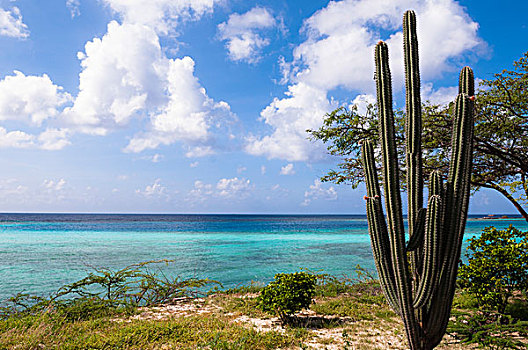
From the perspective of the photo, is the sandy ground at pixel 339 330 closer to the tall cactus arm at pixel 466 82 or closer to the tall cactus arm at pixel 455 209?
the tall cactus arm at pixel 455 209

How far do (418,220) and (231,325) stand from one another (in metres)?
3.96

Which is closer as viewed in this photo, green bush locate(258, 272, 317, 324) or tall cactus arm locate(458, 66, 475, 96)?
tall cactus arm locate(458, 66, 475, 96)

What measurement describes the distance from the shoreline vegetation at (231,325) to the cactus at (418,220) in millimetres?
1530

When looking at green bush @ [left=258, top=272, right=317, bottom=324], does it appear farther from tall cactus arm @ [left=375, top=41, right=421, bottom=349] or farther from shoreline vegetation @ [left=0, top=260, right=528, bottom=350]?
tall cactus arm @ [left=375, top=41, right=421, bottom=349]

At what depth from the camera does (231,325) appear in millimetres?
6168

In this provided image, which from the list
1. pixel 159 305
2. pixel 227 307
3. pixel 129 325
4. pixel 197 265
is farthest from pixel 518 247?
pixel 197 265

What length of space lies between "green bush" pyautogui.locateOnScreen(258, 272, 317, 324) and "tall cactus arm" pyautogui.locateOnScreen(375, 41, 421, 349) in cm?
252

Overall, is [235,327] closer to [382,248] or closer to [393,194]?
[382,248]

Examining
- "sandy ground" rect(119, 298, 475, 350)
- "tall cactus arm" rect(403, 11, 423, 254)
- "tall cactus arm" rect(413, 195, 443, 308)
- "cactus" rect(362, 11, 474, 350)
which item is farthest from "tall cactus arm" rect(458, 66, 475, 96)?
"sandy ground" rect(119, 298, 475, 350)

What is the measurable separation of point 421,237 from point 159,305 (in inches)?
264

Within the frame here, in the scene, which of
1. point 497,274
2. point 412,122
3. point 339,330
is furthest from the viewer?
point 339,330

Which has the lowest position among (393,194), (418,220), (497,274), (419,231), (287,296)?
(287,296)

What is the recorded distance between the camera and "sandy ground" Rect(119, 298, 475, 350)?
17.1ft

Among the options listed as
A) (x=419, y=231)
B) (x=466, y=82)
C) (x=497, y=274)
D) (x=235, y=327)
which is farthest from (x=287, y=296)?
(x=466, y=82)
